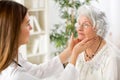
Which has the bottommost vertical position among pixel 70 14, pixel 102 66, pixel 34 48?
pixel 34 48

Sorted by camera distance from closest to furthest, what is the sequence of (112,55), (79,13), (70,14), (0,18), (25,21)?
(0,18), (25,21), (112,55), (79,13), (70,14)

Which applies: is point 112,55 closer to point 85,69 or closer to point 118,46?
point 118,46

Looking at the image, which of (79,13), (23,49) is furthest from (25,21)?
(23,49)

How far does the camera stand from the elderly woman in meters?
1.72

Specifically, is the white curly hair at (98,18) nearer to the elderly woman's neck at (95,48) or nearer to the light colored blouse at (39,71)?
the elderly woman's neck at (95,48)

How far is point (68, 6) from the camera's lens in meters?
2.30

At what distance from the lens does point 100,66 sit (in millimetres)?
1740

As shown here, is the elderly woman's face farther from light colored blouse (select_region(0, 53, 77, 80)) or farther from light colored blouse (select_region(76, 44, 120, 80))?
light colored blouse (select_region(0, 53, 77, 80))

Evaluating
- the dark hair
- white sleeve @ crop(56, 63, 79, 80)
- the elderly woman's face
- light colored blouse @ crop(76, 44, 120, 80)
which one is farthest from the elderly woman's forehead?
the dark hair


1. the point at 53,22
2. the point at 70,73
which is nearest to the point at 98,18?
the point at 70,73

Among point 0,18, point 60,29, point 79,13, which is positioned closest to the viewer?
point 0,18

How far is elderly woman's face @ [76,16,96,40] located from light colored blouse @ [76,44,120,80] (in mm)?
118

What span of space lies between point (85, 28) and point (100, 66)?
265mm

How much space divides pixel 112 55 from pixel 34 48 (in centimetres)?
160
